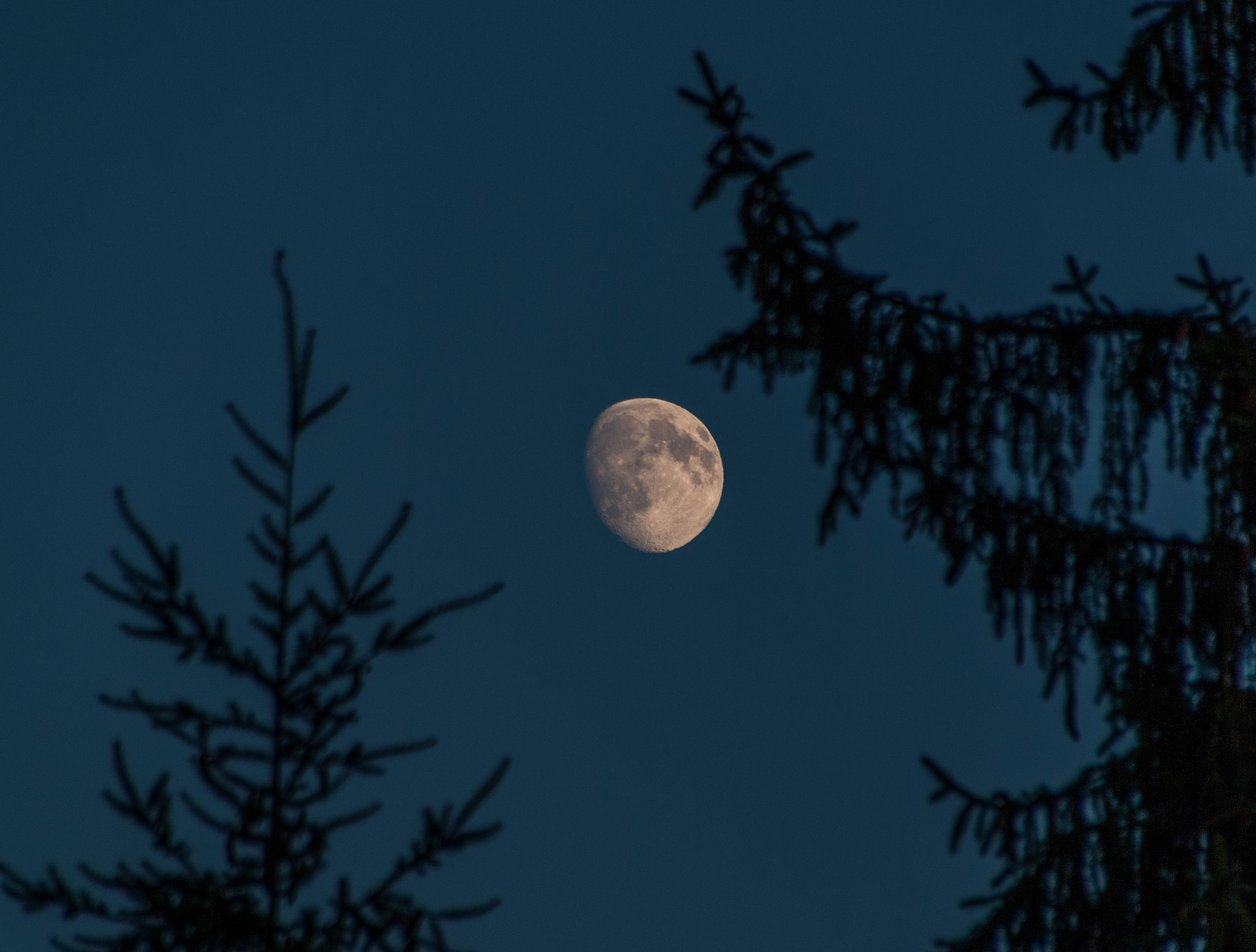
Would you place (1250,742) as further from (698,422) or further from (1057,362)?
(698,422)

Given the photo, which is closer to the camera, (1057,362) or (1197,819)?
(1197,819)

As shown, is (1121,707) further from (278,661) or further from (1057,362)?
(278,661)

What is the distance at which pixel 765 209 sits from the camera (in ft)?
15.9

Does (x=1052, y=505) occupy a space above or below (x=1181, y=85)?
below

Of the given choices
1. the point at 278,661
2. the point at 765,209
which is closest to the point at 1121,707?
the point at 765,209

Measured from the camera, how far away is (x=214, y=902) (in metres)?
3.40

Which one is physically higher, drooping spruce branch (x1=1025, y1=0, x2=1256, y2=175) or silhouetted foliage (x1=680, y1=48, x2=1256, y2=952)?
drooping spruce branch (x1=1025, y1=0, x2=1256, y2=175)

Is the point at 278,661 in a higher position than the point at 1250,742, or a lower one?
lower

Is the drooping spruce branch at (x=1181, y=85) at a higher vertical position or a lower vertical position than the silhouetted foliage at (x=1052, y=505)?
higher

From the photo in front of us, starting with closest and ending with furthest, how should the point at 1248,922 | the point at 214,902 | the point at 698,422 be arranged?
the point at 214,902
the point at 1248,922
the point at 698,422

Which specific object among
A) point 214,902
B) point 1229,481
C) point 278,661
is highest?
point 1229,481

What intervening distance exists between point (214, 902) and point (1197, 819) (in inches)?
160

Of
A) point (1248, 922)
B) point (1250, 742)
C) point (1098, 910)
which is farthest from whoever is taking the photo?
point (1098, 910)

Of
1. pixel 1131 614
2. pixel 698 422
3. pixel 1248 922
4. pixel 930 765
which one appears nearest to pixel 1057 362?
pixel 1131 614
